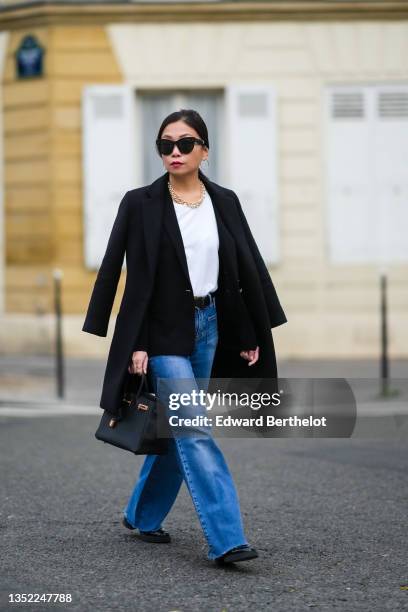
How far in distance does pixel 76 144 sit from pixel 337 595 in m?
11.7

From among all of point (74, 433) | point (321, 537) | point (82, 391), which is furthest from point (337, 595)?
point (82, 391)

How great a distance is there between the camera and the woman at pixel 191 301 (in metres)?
5.20

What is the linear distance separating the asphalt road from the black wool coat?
2.41ft

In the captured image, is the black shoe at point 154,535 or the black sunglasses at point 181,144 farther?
the black shoe at point 154,535

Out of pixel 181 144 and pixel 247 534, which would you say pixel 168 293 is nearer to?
pixel 181 144

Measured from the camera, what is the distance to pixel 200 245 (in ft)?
17.4

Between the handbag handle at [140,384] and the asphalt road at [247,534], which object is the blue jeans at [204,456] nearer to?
the handbag handle at [140,384]

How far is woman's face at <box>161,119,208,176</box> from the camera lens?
5359 millimetres

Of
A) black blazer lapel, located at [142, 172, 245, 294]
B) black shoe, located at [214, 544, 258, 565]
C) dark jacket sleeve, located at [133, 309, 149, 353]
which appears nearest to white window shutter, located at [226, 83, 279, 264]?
black blazer lapel, located at [142, 172, 245, 294]

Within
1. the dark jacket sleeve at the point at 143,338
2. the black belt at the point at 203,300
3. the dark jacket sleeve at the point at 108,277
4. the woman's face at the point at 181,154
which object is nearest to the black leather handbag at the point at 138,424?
the dark jacket sleeve at the point at 143,338

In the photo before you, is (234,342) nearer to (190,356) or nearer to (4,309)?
(190,356)

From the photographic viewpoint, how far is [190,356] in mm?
5383

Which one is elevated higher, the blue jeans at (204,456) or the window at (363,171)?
the window at (363,171)

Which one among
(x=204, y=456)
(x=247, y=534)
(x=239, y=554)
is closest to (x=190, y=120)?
(x=204, y=456)
